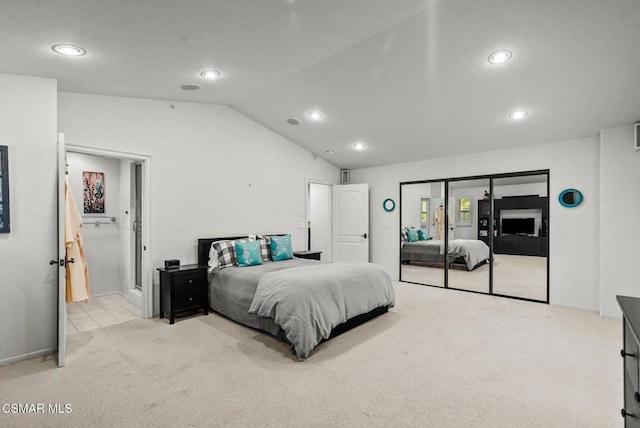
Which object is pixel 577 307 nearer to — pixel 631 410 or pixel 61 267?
pixel 631 410

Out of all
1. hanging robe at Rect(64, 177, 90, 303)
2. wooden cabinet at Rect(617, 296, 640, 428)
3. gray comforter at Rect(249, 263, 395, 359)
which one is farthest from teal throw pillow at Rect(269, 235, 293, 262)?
wooden cabinet at Rect(617, 296, 640, 428)

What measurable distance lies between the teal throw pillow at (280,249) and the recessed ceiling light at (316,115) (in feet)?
6.05

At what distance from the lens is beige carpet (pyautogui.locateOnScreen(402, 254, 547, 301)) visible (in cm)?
474

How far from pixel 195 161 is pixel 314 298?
2649 mm

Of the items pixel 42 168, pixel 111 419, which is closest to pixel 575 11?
pixel 111 419

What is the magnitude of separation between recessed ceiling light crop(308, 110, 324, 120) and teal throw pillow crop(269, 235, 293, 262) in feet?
6.05

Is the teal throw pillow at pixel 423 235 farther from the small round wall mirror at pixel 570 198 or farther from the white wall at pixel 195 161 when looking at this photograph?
the white wall at pixel 195 161

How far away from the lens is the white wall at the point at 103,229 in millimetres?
4914

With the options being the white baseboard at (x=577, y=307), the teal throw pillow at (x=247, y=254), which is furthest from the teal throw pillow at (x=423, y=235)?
the teal throw pillow at (x=247, y=254)

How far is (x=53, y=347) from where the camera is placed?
3025 mm

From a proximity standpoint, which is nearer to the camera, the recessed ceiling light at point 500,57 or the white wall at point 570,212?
the recessed ceiling light at point 500,57

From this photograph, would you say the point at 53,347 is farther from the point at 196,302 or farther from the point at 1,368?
the point at 196,302

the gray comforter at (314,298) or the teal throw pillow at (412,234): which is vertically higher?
the teal throw pillow at (412,234)

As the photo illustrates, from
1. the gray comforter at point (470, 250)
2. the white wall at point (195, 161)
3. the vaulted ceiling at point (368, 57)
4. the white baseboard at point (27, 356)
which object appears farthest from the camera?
the gray comforter at point (470, 250)
